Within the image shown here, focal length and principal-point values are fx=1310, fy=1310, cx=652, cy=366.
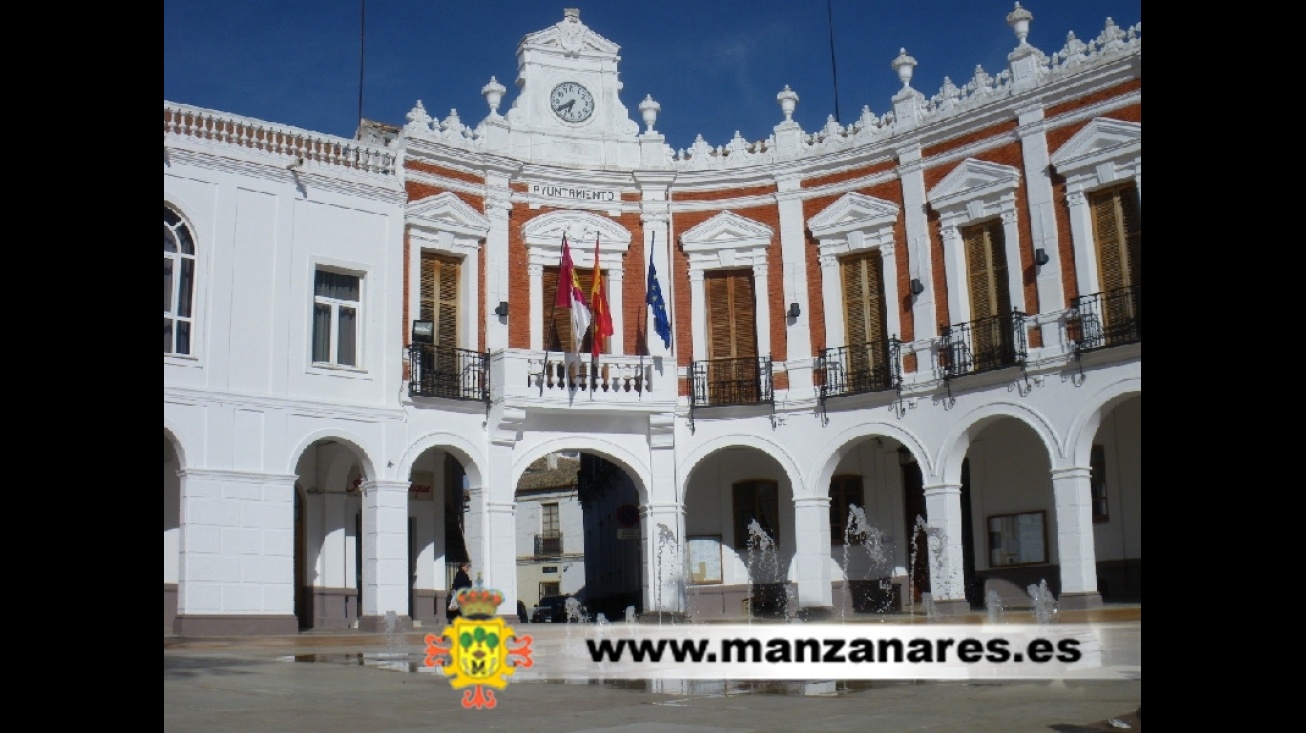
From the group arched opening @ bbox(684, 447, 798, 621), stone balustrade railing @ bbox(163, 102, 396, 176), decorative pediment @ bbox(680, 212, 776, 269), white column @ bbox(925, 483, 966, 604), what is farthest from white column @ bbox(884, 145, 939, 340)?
stone balustrade railing @ bbox(163, 102, 396, 176)

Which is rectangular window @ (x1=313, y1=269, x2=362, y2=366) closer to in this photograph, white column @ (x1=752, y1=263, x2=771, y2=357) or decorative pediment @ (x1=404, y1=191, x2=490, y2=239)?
decorative pediment @ (x1=404, y1=191, x2=490, y2=239)

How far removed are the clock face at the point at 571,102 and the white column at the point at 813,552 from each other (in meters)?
7.40

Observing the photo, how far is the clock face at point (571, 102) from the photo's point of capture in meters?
22.1

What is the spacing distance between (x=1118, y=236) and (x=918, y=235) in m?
3.25

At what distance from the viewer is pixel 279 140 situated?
18.4 meters

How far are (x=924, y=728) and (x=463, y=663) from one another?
2.22 meters

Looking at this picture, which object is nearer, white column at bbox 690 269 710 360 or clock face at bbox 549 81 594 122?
white column at bbox 690 269 710 360

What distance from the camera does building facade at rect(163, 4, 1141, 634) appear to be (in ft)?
57.9

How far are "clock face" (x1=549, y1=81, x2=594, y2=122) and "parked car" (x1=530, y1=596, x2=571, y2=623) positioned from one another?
1658 centimetres

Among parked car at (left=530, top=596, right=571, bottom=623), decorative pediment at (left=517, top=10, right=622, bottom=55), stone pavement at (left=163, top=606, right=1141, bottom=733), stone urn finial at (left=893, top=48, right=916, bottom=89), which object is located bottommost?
parked car at (left=530, top=596, right=571, bottom=623)
